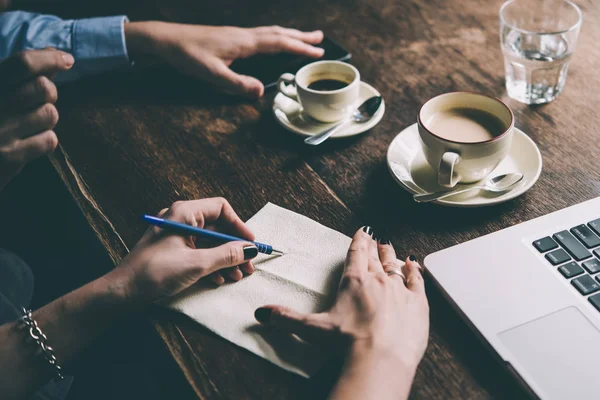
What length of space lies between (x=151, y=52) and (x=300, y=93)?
420mm

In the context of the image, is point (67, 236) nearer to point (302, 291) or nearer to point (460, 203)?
point (302, 291)

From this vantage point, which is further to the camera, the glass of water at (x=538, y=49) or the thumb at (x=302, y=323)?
the glass of water at (x=538, y=49)

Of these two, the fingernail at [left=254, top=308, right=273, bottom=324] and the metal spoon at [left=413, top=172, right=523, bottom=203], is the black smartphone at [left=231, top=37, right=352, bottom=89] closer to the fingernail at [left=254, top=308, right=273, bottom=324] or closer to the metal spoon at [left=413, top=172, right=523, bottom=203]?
the metal spoon at [left=413, top=172, right=523, bottom=203]

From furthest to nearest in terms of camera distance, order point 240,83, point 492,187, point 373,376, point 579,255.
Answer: point 240,83, point 492,187, point 579,255, point 373,376

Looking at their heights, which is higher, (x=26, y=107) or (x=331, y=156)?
(x=26, y=107)


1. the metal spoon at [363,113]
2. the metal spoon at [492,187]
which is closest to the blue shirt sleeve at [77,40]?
the metal spoon at [363,113]

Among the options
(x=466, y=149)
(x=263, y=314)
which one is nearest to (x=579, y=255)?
(x=466, y=149)

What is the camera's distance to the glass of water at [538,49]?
103 centimetres

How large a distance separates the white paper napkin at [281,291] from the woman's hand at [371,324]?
0.03 meters

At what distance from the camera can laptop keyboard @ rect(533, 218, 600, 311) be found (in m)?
0.68

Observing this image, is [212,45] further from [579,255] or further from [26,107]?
[579,255]

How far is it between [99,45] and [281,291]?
0.81m

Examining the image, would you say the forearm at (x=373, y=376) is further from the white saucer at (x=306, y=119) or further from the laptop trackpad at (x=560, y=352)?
the white saucer at (x=306, y=119)

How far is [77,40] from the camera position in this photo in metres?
1.21
